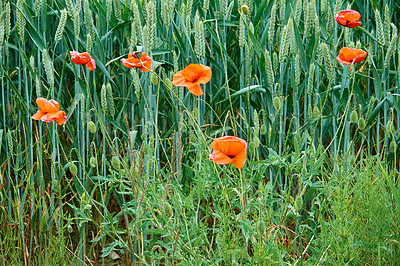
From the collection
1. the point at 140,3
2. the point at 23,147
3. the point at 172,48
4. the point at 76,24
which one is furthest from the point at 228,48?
the point at 23,147

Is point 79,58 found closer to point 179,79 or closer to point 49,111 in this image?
point 49,111

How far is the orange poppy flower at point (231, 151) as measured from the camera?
92 cm

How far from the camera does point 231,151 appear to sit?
921mm

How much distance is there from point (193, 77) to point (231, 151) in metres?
0.27

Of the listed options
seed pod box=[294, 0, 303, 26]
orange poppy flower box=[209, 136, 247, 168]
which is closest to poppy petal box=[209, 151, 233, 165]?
orange poppy flower box=[209, 136, 247, 168]

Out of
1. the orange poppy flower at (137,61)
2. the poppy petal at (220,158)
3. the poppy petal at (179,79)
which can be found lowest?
the poppy petal at (220,158)

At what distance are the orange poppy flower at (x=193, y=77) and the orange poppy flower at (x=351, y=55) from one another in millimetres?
358

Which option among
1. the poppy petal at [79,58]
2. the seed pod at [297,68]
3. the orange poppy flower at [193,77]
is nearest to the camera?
the orange poppy flower at [193,77]

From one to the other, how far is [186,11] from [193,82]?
0.39m

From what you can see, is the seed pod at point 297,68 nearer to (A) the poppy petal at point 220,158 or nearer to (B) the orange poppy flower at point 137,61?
(B) the orange poppy flower at point 137,61

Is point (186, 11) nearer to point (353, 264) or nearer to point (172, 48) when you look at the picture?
point (172, 48)

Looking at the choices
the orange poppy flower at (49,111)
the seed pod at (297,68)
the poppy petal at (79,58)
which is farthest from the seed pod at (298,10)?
the orange poppy flower at (49,111)

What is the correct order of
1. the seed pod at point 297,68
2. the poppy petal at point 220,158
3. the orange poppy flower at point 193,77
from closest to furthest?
the poppy petal at point 220,158 < the orange poppy flower at point 193,77 < the seed pod at point 297,68

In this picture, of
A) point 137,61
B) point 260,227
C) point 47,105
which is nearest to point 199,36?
point 137,61
